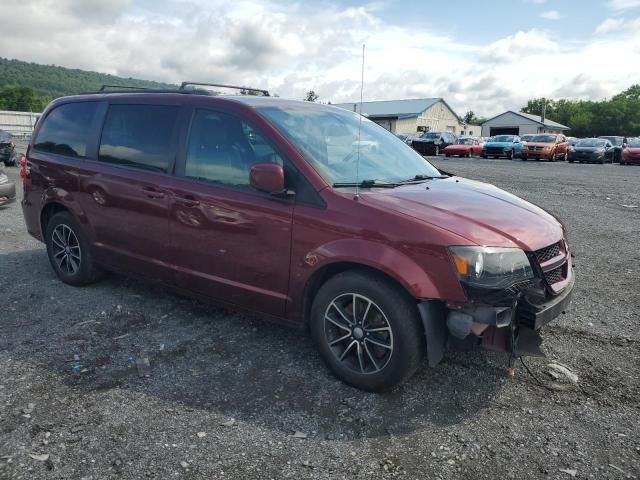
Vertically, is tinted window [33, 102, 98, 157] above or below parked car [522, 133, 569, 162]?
below

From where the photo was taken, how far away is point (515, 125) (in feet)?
245

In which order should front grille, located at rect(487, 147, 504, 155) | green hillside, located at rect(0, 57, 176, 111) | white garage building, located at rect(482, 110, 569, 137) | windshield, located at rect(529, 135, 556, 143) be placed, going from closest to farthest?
windshield, located at rect(529, 135, 556, 143) < front grille, located at rect(487, 147, 504, 155) < green hillside, located at rect(0, 57, 176, 111) < white garage building, located at rect(482, 110, 569, 137)

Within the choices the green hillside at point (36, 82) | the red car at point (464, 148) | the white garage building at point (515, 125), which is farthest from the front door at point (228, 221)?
the white garage building at point (515, 125)

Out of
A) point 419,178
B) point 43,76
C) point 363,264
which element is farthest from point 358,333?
point 43,76

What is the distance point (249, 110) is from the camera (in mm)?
3912

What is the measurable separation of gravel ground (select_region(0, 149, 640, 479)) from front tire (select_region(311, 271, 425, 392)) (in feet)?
0.53

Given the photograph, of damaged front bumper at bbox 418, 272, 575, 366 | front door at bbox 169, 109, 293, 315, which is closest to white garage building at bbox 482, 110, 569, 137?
front door at bbox 169, 109, 293, 315

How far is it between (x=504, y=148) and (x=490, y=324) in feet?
105

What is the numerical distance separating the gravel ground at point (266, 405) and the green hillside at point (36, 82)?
139ft

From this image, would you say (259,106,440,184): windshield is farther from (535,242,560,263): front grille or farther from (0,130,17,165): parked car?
(0,130,17,165): parked car

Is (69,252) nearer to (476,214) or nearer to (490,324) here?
(476,214)

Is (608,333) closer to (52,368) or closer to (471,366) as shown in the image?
(471,366)

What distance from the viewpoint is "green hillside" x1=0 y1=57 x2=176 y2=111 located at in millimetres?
51938

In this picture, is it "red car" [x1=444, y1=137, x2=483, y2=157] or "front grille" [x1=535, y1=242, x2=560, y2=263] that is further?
"red car" [x1=444, y1=137, x2=483, y2=157]
